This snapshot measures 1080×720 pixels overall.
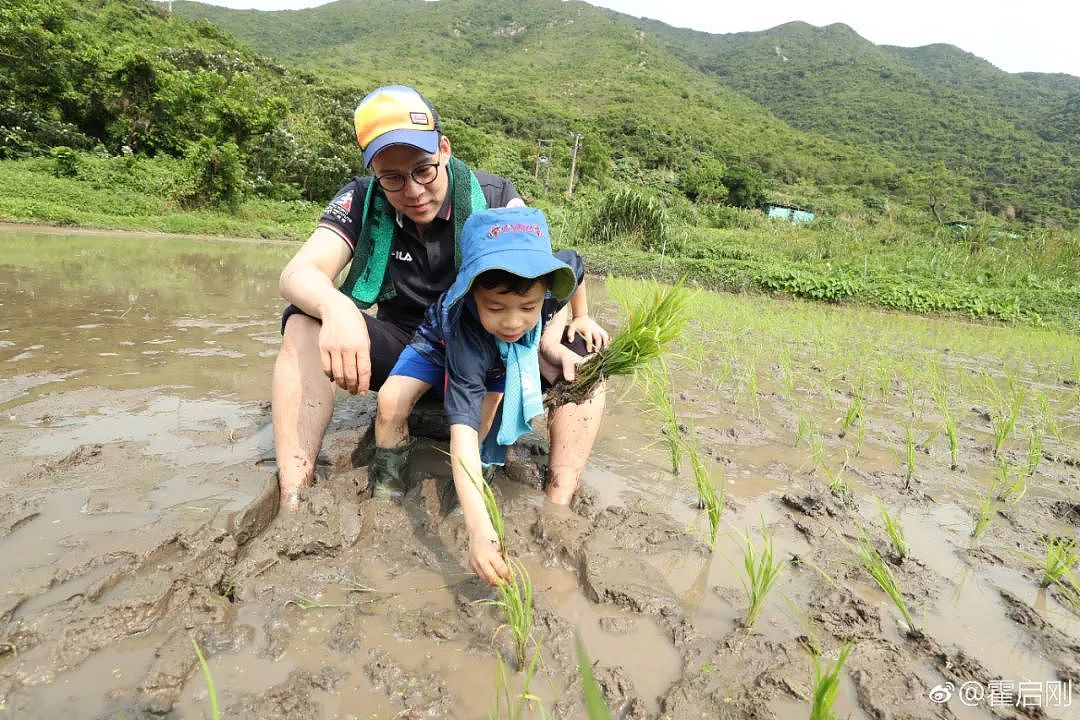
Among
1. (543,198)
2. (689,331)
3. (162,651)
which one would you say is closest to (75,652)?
(162,651)

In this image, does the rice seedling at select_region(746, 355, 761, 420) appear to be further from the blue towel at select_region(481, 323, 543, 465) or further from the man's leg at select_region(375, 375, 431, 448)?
the man's leg at select_region(375, 375, 431, 448)

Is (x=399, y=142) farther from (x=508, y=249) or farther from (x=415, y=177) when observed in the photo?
(x=508, y=249)

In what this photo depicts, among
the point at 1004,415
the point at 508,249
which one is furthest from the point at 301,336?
the point at 1004,415

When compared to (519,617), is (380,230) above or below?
above

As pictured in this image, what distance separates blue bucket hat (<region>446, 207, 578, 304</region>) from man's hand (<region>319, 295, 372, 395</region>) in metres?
0.30

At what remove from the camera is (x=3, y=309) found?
364 cm

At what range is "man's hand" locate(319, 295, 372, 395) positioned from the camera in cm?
159

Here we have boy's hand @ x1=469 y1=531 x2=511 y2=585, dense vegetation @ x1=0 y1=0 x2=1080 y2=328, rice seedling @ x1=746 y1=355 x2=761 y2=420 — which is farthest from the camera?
dense vegetation @ x1=0 y1=0 x2=1080 y2=328

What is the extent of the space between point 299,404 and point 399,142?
0.85m

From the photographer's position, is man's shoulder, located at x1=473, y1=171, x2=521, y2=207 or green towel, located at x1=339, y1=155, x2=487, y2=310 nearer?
green towel, located at x1=339, y1=155, x2=487, y2=310

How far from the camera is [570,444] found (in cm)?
185

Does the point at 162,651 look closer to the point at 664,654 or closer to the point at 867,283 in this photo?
the point at 664,654

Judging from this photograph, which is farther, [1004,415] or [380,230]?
[1004,415]

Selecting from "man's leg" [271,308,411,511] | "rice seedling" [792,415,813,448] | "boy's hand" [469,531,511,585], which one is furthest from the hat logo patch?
"rice seedling" [792,415,813,448]
